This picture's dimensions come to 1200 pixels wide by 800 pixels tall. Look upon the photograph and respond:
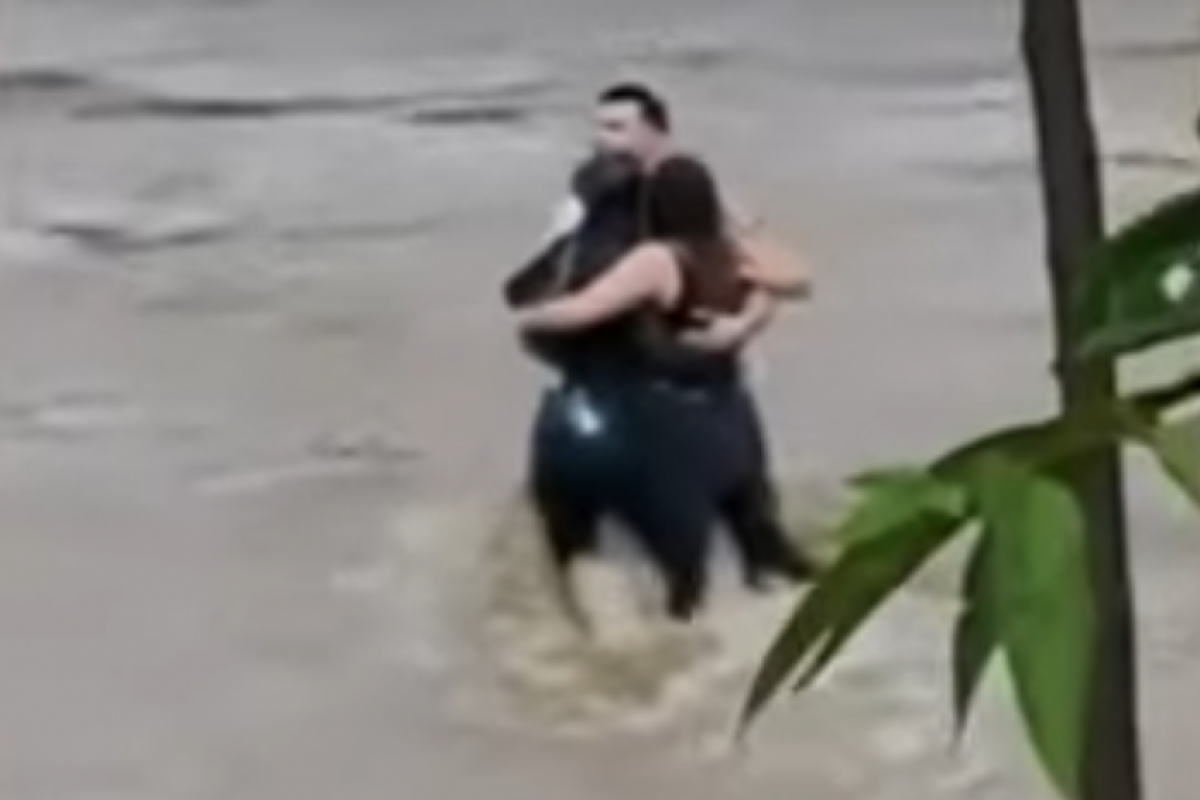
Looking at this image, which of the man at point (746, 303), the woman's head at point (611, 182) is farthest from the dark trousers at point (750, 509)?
the woman's head at point (611, 182)

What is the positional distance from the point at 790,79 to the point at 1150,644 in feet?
3.98

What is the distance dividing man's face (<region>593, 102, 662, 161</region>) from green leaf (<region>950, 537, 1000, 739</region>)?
175 centimetres

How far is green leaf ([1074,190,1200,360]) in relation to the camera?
0.28 metres

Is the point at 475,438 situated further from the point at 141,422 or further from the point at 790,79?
the point at 790,79

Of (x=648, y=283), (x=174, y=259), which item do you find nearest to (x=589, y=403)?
(x=648, y=283)

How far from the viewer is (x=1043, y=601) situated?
265mm

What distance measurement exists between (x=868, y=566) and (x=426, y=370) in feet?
7.03

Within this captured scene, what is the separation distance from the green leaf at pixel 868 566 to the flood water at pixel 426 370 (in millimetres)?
1273

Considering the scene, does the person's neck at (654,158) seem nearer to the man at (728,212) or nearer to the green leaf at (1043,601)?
the man at (728,212)

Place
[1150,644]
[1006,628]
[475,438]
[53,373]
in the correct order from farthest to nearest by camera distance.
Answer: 1. [53,373]
2. [475,438]
3. [1150,644]
4. [1006,628]

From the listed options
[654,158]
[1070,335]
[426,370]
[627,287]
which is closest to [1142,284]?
[1070,335]

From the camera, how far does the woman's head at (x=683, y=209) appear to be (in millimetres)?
1955

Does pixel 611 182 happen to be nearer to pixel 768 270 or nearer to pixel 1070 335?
pixel 768 270

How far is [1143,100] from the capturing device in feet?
9.40
